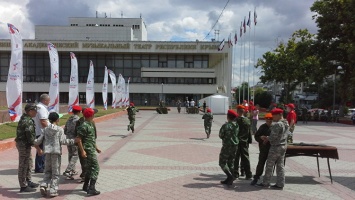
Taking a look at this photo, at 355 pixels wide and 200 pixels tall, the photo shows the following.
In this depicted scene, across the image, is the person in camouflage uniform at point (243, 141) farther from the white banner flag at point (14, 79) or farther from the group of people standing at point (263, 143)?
the white banner flag at point (14, 79)

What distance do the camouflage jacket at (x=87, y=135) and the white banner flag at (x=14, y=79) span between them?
649 centimetres

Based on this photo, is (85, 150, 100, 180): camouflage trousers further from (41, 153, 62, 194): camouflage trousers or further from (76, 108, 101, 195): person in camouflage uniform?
(41, 153, 62, 194): camouflage trousers

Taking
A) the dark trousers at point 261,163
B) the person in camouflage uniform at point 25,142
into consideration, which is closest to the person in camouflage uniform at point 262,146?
the dark trousers at point 261,163

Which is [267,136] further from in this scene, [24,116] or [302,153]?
[24,116]

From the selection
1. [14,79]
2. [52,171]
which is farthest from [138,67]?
[52,171]

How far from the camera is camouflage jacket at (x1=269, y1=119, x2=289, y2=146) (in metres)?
6.50

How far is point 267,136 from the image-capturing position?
267 inches

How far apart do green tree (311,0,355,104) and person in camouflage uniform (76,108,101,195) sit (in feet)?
93.7

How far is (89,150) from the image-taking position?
6066 millimetres

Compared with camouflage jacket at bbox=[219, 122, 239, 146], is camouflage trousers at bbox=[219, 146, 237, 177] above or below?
below

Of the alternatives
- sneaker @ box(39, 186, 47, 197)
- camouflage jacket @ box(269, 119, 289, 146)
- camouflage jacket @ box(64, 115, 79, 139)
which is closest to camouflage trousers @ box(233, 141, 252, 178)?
Answer: camouflage jacket @ box(269, 119, 289, 146)

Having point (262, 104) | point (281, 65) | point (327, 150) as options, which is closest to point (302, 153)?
point (327, 150)

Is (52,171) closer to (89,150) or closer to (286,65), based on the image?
(89,150)

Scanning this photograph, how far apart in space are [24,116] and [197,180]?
3626 mm
